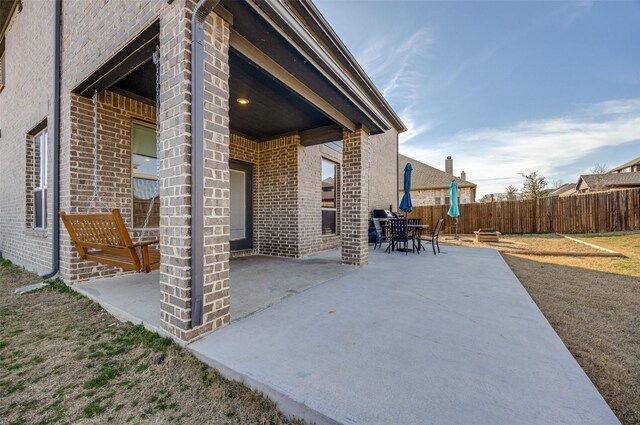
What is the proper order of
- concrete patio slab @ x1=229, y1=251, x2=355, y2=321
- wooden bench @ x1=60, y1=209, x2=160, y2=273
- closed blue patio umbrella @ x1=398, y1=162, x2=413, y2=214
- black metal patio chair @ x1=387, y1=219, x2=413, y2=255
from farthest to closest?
closed blue patio umbrella @ x1=398, y1=162, x2=413, y2=214
black metal patio chair @ x1=387, y1=219, x2=413, y2=255
concrete patio slab @ x1=229, y1=251, x2=355, y2=321
wooden bench @ x1=60, y1=209, x2=160, y2=273

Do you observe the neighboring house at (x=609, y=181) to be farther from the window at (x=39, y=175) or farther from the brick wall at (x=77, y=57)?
the window at (x=39, y=175)

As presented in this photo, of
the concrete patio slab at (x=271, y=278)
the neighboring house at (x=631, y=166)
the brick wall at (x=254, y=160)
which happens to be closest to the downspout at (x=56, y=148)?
the concrete patio slab at (x=271, y=278)

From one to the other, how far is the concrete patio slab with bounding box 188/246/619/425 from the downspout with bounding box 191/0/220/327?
0.44 m

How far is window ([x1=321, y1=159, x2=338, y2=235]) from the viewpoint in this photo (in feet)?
25.0

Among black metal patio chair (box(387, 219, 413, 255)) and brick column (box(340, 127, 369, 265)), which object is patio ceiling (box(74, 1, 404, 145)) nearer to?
brick column (box(340, 127, 369, 265))

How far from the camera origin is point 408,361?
1767 mm

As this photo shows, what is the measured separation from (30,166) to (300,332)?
261 inches

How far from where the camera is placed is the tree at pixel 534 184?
20.9m

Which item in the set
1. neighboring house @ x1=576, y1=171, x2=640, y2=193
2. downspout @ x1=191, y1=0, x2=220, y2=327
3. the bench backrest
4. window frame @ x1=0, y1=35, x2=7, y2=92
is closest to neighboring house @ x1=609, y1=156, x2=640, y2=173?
neighboring house @ x1=576, y1=171, x2=640, y2=193

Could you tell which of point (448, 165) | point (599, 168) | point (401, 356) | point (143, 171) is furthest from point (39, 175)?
point (599, 168)

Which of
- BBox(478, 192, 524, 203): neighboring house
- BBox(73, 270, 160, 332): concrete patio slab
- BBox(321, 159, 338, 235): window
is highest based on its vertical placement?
BBox(478, 192, 524, 203): neighboring house

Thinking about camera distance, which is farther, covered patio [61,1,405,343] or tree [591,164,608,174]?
tree [591,164,608,174]

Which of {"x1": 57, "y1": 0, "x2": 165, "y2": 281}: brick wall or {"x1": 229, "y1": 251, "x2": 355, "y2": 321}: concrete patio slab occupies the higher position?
{"x1": 57, "y1": 0, "x2": 165, "y2": 281}: brick wall

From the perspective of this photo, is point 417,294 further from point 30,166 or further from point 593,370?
point 30,166
